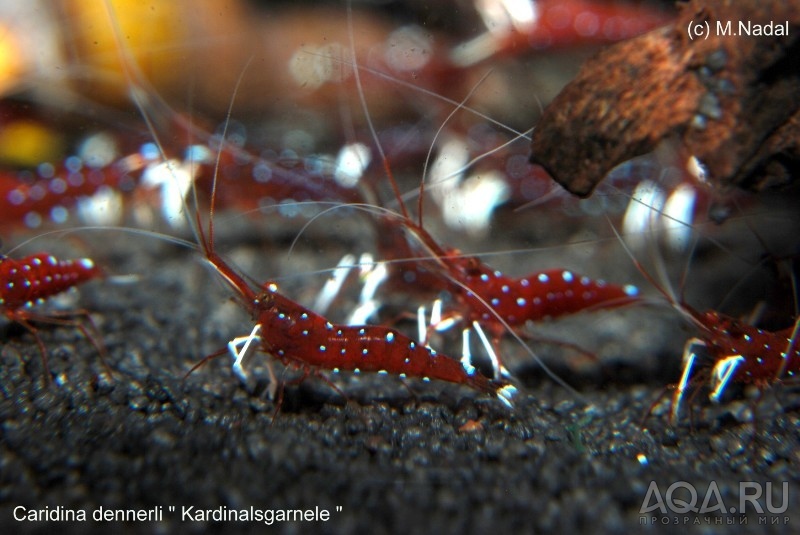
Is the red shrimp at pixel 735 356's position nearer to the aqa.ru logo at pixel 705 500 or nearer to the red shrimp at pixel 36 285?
the aqa.ru logo at pixel 705 500

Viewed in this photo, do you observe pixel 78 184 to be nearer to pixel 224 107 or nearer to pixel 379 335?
pixel 224 107

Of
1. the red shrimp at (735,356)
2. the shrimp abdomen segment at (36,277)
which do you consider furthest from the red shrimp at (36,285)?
the red shrimp at (735,356)

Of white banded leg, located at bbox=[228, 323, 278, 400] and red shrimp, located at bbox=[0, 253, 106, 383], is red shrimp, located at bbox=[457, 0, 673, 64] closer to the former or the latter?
white banded leg, located at bbox=[228, 323, 278, 400]

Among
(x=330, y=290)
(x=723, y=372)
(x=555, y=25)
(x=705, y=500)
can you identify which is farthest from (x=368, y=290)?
(x=555, y=25)

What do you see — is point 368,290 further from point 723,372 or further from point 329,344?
point 723,372

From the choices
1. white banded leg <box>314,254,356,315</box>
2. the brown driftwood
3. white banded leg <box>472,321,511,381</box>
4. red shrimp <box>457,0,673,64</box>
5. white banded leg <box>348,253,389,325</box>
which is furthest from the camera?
red shrimp <box>457,0,673,64</box>

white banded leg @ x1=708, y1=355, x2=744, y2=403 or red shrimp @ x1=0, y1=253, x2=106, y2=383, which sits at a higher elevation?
red shrimp @ x1=0, y1=253, x2=106, y2=383

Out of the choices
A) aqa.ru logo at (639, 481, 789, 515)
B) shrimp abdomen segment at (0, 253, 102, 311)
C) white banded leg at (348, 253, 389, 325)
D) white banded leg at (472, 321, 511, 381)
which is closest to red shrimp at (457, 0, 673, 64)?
white banded leg at (348, 253, 389, 325)
